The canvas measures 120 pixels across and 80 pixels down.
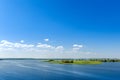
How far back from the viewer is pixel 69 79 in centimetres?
5109

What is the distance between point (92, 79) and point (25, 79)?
18.1m

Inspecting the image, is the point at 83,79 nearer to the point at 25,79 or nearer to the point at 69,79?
the point at 69,79

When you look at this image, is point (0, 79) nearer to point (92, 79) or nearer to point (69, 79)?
point (69, 79)

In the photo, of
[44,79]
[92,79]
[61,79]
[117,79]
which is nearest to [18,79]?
[44,79]

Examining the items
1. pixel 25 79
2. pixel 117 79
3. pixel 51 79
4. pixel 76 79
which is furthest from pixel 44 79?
pixel 117 79

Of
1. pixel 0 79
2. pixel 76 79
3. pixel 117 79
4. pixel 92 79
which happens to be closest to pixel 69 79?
pixel 76 79

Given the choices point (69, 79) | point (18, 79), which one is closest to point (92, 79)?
point (69, 79)

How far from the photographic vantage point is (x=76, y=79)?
51.3 metres

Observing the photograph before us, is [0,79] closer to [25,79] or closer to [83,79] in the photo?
[25,79]

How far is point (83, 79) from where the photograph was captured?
51.3 metres

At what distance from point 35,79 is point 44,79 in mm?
2410

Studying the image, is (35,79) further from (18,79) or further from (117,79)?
(117,79)

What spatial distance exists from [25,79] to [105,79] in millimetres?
21927

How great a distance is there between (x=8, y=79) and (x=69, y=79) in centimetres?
1630
